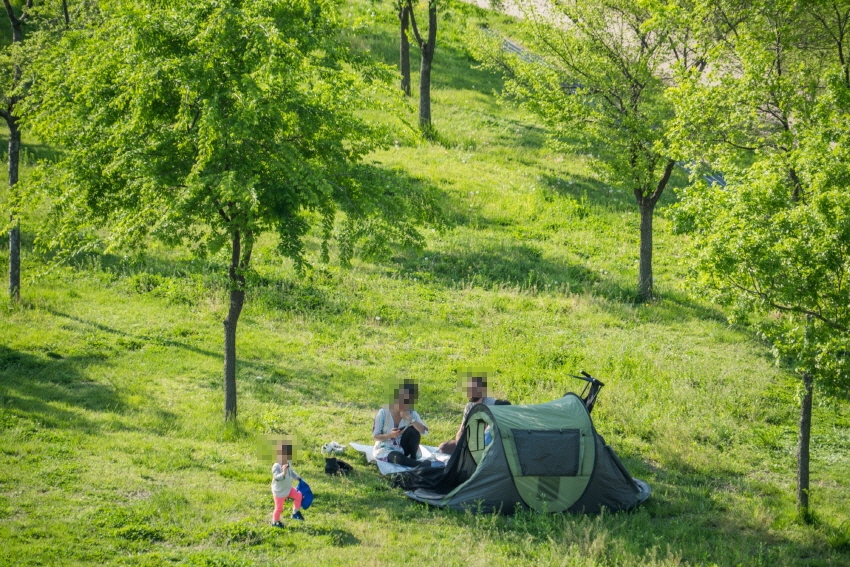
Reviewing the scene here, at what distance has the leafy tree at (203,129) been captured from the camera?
8750mm

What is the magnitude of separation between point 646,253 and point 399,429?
993 centimetres

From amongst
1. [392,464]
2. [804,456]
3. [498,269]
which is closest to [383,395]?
[392,464]

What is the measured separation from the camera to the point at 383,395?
12367 mm

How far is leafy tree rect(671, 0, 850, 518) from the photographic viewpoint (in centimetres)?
859

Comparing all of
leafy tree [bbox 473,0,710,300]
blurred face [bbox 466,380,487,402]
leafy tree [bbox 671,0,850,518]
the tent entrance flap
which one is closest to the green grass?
the tent entrance flap

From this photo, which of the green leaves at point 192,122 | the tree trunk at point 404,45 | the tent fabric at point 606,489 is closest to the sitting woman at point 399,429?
the tent fabric at point 606,489

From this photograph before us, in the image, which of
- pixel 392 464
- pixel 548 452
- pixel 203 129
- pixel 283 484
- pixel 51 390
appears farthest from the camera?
pixel 51 390

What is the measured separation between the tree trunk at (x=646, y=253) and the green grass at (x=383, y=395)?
15.4 inches

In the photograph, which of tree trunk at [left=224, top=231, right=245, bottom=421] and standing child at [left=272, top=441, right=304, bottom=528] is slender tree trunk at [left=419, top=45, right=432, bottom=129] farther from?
standing child at [left=272, top=441, right=304, bottom=528]

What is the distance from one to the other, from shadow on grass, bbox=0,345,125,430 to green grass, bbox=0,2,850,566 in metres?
0.04

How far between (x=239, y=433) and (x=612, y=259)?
39.2 feet

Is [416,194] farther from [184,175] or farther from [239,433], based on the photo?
[239,433]

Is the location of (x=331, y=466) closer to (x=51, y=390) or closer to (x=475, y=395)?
(x=475, y=395)

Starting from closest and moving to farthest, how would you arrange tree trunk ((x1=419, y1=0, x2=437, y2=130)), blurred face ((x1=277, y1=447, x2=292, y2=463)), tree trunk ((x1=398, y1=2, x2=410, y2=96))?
1. blurred face ((x1=277, y1=447, x2=292, y2=463))
2. tree trunk ((x1=419, y1=0, x2=437, y2=130))
3. tree trunk ((x1=398, y1=2, x2=410, y2=96))
